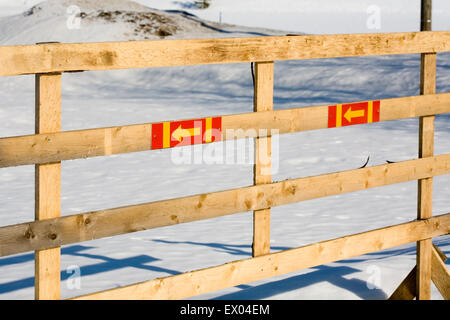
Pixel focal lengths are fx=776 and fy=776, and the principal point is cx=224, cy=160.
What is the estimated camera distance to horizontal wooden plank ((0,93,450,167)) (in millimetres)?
3346

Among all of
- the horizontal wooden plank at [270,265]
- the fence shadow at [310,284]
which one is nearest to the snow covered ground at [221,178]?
the fence shadow at [310,284]

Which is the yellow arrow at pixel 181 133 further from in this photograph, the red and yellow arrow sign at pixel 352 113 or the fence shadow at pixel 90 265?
the fence shadow at pixel 90 265

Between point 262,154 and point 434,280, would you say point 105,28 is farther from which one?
point 262,154

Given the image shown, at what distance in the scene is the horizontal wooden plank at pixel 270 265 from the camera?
3791 millimetres

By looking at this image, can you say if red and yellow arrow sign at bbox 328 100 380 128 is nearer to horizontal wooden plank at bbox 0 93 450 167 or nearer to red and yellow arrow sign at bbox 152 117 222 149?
horizontal wooden plank at bbox 0 93 450 167

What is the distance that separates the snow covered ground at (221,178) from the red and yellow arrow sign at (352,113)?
4.10 feet

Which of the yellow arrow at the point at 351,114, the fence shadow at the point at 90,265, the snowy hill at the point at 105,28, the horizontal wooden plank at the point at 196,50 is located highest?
the snowy hill at the point at 105,28

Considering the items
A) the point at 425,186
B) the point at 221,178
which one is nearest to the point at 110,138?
the point at 425,186

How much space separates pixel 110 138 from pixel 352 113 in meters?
1.56

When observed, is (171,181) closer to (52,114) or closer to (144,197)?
(144,197)

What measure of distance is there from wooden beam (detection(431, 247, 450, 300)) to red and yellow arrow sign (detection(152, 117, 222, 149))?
6.60 feet

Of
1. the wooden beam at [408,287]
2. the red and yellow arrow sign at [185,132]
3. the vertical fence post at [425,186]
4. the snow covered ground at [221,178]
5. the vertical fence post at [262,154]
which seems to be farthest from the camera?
the snow covered ground at [221,178]

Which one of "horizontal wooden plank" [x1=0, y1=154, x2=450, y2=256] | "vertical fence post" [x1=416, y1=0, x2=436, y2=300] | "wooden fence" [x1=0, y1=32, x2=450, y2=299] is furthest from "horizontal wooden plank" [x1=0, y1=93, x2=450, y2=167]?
"vertical fence post" [x1=416, y1=0, x2=436, y2=300]

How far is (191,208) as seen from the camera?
153 inches
